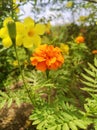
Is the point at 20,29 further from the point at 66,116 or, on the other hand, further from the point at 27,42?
the point at 66,116

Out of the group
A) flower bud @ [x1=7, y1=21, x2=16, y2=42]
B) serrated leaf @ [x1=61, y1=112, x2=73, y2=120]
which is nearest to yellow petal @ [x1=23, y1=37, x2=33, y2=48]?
flower bud @ [x1=7, y1=21, x2=16, y2=42]

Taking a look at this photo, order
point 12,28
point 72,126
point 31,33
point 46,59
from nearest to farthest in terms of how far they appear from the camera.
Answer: point 12,28 < point 72,126 < point 31,33 < point 46,59

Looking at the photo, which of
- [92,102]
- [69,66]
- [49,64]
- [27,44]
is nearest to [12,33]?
[27,44]

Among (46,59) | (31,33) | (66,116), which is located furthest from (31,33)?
(66,116)

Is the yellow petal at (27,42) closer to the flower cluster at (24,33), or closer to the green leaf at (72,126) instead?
the flower cluster at (24,33)

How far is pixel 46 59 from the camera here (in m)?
1.61

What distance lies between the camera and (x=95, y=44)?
13.7ft

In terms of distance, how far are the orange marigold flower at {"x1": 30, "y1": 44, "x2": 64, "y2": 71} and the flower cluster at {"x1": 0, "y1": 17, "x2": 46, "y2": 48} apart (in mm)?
166

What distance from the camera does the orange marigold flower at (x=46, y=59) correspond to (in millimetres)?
1595

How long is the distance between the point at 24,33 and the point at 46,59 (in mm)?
267

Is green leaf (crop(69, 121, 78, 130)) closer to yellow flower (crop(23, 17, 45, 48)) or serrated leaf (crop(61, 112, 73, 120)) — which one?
serrated leaf (crop(61, 112, 73, 120))

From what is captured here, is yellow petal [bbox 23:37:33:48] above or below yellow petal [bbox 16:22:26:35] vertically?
below

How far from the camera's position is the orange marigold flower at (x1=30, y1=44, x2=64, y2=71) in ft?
5.23

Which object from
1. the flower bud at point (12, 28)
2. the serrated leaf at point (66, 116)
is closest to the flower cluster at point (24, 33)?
the flower bud at point (12, 28)
